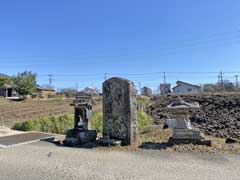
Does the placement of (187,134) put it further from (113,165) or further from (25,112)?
(25,112)

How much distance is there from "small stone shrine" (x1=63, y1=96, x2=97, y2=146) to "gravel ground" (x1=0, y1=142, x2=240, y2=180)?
1.11m

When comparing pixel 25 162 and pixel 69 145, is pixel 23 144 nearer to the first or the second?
pixel 69 145

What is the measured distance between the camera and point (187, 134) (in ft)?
22.2

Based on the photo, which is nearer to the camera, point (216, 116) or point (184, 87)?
point (216, 116)

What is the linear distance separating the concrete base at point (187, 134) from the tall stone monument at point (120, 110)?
130cm

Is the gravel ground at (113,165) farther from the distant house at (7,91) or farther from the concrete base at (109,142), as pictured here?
the distant house at (7,91)

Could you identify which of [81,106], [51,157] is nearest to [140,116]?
[81,106]

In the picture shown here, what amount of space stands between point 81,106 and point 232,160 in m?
4.98

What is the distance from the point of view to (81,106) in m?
8.33

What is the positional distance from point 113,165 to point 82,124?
343 centimetres

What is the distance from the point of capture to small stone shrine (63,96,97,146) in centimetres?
755

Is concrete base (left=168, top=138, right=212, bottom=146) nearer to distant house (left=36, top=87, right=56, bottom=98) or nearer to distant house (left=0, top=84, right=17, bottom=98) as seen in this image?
distant house (left=36, top=87, right=56, bottom=98)

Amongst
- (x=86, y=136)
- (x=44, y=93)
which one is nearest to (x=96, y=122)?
(x=86, y=136)

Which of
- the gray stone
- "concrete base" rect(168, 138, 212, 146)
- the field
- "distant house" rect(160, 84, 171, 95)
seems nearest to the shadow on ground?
"concrete base" rect(168, 138, 212, 146)
